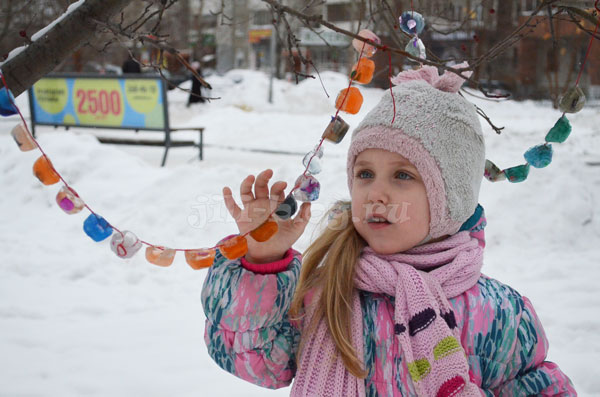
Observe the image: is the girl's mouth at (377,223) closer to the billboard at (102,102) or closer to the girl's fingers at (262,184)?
the girl's fingers at (262,184)

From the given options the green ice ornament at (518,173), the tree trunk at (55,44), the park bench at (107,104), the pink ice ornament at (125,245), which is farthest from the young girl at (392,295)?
the park bench at (107,104)

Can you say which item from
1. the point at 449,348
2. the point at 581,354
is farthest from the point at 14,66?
the point at 581,354

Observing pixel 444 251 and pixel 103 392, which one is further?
pixel 103 392

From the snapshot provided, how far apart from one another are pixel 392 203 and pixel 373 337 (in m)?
0.42

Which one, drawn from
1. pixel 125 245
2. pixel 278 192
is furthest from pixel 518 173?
pixel 125 245

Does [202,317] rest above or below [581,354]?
below

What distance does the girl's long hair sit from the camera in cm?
162

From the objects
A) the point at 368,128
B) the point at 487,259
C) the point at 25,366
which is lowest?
the point at 487,259

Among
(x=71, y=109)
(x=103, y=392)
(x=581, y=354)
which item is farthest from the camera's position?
(x=71, y=109)

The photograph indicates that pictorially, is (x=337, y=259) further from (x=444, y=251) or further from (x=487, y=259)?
(x=487, y=259)

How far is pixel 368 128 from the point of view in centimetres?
176

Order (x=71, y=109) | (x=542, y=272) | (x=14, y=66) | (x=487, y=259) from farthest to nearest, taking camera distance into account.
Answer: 1. (x=71, y=109)
2. (x=487, y=259)
3. (x=542, y=272)
4. (x=14, y=66)

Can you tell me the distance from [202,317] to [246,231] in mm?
2519

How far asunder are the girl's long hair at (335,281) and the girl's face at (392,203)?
0.31ft
